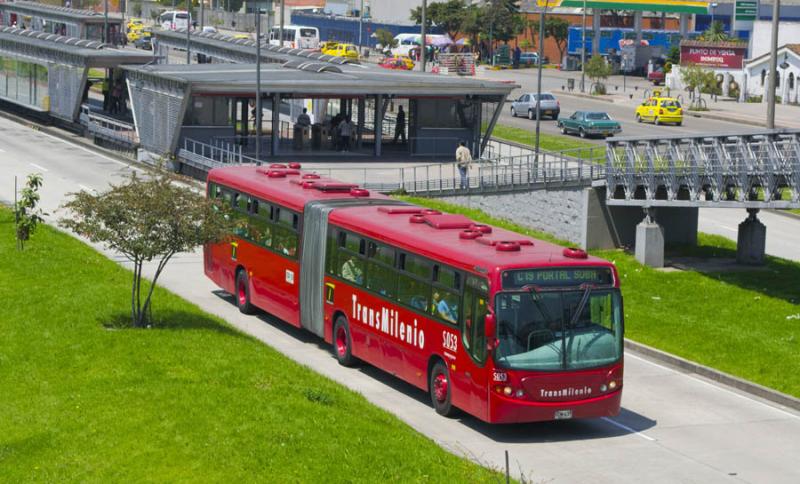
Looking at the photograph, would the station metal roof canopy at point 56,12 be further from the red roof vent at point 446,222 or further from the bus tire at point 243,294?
the red roof vent at point 446,222

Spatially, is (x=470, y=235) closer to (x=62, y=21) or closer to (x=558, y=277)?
(x=558, y=277)

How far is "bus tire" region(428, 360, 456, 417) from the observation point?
21391 millimetres

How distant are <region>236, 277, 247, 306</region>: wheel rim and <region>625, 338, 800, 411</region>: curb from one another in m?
7.66

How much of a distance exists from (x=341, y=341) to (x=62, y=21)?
79569 mm

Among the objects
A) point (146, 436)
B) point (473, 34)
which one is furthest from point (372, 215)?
point (473, 34)

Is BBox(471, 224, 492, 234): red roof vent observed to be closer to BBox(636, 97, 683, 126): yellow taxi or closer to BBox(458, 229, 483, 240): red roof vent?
BBox(458, 229, 483, 240): red roof vent

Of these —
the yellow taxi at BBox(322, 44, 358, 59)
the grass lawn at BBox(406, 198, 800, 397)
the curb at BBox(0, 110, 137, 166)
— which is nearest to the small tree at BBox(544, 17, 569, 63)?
the yellow taxi at BBox(322, 44, 358, 59)

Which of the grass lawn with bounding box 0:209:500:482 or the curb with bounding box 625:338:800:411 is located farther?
the curb with bounding box 625:338:800:411

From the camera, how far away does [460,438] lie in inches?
811

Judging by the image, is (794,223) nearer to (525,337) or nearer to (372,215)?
(372,215)

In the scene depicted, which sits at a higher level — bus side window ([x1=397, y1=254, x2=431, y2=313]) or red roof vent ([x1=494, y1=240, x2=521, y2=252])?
red roof vent ([x1=494, y1=240, x2=521, y2=252])

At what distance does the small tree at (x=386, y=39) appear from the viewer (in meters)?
125

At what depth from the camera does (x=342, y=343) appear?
2502cm

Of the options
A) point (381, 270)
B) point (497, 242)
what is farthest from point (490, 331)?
point (381, 270)
